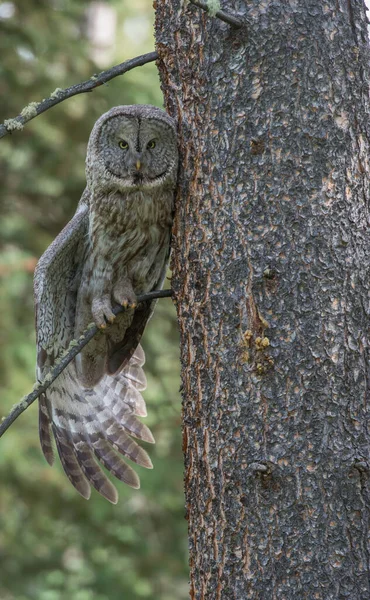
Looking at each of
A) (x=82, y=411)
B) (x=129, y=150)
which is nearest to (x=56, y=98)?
(x=129, y=150)

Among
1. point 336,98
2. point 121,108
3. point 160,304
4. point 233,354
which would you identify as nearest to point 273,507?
point 233,354

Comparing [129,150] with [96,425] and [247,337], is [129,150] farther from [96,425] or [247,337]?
[96,425]

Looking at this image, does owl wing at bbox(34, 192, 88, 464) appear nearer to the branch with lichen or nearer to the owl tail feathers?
the owl tail feathers

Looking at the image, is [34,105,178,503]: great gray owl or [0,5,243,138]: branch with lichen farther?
[34,105,178,503]: great gray owl

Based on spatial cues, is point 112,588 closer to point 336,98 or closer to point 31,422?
point 31,422

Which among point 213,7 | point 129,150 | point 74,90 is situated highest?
point 129,150

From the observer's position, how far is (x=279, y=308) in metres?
2.30

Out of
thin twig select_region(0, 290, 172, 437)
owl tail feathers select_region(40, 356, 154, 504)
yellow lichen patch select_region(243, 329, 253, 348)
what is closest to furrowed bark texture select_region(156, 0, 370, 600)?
yellow lichen patch select_region(243, 329, 253, 348)

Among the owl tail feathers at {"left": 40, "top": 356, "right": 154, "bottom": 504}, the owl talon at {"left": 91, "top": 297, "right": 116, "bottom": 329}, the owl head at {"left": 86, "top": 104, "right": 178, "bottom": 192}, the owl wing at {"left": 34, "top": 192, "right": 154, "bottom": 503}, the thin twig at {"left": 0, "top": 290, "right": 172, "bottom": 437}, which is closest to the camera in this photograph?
the thin twig at {"left": 0, "top": 290, "right": 172, "bottom": 437}

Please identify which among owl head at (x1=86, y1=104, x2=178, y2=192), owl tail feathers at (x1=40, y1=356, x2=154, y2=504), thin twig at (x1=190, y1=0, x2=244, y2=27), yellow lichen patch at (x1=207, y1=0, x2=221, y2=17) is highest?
owl head at (x1=86, y1=104, x2=178, y2=192)

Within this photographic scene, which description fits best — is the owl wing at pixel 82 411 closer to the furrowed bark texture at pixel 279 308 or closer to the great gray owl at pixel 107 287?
the great gray owl at pixel 107 287

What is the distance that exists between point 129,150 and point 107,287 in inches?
23.3

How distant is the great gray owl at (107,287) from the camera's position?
3182mm

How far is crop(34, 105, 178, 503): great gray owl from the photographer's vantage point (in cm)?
318
